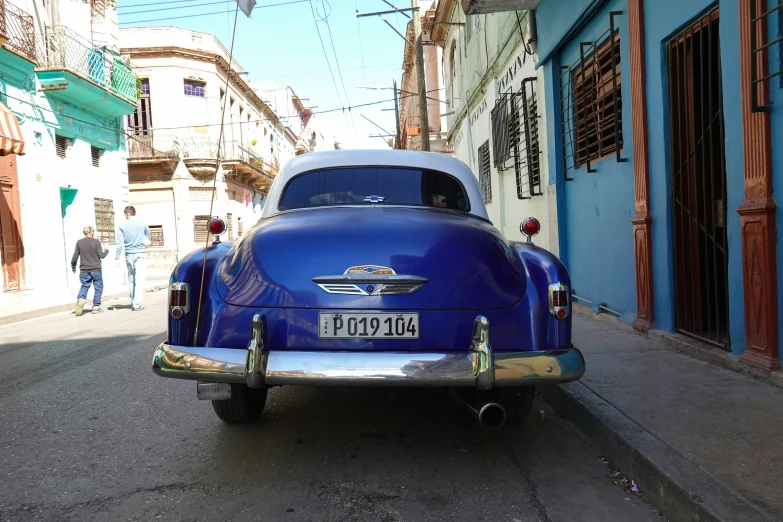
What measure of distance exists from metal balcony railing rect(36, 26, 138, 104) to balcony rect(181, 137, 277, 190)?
852 cm

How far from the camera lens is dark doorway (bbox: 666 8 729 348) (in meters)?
5.30

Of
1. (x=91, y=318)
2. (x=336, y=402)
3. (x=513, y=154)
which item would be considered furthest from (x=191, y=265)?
(x=513, y=154)

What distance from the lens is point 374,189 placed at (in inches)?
169

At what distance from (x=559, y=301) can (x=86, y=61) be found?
18.4 meters

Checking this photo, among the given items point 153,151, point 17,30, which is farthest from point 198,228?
point 17,30

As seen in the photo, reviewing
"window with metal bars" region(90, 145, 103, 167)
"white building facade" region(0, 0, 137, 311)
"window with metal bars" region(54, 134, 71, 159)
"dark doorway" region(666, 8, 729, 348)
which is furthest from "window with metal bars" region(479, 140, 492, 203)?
"window with metal bars" region(90, 145, 103, 167)

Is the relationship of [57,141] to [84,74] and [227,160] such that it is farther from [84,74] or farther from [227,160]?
[227,160]

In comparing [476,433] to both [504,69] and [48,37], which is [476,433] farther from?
[48,37]

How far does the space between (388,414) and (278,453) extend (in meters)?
0.92

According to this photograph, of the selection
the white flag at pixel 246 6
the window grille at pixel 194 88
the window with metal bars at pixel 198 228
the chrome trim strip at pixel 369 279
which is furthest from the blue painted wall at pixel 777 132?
the window grille at pixel 194 88

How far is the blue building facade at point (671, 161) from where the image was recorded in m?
4.18

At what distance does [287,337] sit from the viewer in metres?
3.06

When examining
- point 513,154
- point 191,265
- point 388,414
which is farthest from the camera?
point 513,154

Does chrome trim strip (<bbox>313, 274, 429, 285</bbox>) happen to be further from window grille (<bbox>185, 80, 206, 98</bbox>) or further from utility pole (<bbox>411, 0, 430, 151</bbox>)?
window grille (<bbox>185, 80, 206, 98</bbox>)
